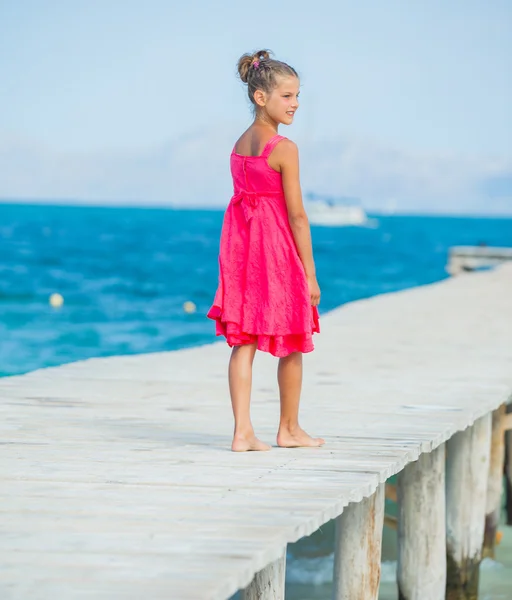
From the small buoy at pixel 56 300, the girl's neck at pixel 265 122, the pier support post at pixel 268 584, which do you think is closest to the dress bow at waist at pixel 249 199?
the girl's neck at pixel 265 122

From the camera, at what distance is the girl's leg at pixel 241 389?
17.6 feet

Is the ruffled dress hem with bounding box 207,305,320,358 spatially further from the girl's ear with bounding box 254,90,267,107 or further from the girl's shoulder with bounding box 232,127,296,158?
the girl's ear with bounding box 254,90,267,107

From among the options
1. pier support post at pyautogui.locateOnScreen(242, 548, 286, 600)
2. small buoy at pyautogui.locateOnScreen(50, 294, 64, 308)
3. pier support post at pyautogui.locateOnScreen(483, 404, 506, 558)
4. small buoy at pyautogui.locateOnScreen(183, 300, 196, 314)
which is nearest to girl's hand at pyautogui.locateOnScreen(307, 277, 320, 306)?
pier support post at pyautogui.locateOnScreen(242, 548, 286, 600)

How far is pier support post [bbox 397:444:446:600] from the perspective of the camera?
22.0 ft

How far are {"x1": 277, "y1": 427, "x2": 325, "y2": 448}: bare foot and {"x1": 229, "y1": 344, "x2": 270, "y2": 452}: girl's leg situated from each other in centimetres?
21

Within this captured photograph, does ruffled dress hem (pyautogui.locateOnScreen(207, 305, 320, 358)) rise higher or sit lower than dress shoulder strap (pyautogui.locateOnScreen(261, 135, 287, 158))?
lower

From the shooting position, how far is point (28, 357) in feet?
70.4

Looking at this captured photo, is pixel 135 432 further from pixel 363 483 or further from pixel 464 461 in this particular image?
pixel 464 461

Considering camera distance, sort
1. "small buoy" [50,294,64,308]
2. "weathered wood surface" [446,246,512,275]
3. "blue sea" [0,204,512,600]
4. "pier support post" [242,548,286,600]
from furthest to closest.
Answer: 1. "small buoy" [50,294,64,308]
2. "weathered wood surface" [446,246,512,275]
3. "blue sea" [0,204,512,600]
4. "pier support post" [242,548,286,600]

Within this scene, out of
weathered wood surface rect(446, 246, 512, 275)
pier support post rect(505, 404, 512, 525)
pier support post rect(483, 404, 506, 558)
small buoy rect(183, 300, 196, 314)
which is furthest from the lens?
small buoy rect(183, 300, 196, 314)

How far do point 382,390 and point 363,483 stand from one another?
2.97 metres

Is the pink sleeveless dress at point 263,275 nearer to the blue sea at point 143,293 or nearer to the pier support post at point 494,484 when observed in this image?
the blue sea at point 143,293

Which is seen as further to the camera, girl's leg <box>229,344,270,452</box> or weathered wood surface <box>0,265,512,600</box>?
girl's leg <box>229,344,270,452</box>

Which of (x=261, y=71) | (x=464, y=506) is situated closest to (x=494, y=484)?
(x=464, y=506)
